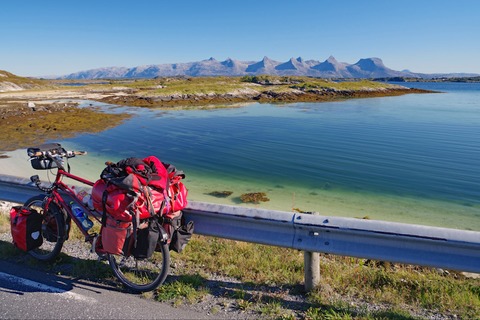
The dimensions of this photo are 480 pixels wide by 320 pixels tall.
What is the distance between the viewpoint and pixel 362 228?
392 cm

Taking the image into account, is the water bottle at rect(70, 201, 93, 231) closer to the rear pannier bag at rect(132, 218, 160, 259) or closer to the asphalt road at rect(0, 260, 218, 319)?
the asphalt road at rect(0, 260, 218, 319)

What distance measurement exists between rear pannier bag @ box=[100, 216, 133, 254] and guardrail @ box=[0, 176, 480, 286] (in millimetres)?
996

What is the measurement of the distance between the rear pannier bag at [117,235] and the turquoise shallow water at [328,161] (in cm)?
906

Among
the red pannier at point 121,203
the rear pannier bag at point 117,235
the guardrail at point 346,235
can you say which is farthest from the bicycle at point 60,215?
the guardrail at point 346,235

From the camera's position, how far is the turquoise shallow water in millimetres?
13352

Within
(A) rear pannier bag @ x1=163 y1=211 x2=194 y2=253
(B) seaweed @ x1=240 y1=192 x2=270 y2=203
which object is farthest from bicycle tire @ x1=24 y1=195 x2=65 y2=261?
(B) seaweed @ x1=240 y1=192 x2=270 y2=203

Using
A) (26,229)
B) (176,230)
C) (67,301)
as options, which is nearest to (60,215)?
(26,229)

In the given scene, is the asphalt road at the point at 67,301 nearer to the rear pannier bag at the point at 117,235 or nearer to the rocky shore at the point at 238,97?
the rear pannier bag at the point at 117,235

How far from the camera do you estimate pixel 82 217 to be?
504 centimetres

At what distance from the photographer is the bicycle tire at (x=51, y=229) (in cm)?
517

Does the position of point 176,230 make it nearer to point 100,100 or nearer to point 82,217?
point 82,217

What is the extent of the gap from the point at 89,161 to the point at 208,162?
21.7 ft

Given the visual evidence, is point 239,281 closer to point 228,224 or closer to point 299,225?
point 228,224

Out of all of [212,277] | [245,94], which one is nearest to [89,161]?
[212,277]
